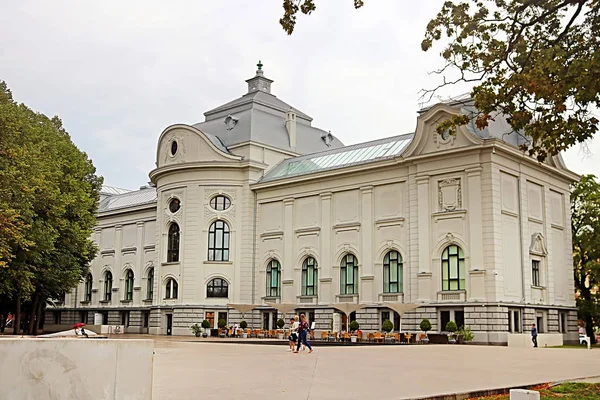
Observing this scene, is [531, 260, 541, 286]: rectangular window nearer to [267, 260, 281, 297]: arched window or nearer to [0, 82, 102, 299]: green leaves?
[267, 260, 281, 297]: arched window

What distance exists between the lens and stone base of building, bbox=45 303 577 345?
42.0 meters

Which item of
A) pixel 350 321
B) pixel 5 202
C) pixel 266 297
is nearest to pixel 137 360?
pixel 5 202

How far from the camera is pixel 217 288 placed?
55625mm

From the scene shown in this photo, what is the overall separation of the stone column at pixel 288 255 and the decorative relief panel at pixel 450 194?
13.0m

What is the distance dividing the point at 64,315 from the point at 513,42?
211ft

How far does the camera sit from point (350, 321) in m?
49.4

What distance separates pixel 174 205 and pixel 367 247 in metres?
17.5

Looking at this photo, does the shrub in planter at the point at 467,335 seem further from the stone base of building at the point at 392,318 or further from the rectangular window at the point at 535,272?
the rectangular window at the point at 535,272

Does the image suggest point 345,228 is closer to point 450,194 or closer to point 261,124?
point 450,194

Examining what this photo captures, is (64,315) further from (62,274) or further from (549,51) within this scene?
(549,51)

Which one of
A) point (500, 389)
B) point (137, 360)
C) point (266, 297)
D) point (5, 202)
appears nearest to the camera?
point (137, 360)

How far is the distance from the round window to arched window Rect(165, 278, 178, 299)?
220 inches

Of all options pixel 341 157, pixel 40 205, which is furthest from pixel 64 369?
pixel 341 157

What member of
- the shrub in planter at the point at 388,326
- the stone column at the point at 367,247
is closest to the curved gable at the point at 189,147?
the stone column at the point at 367,247
